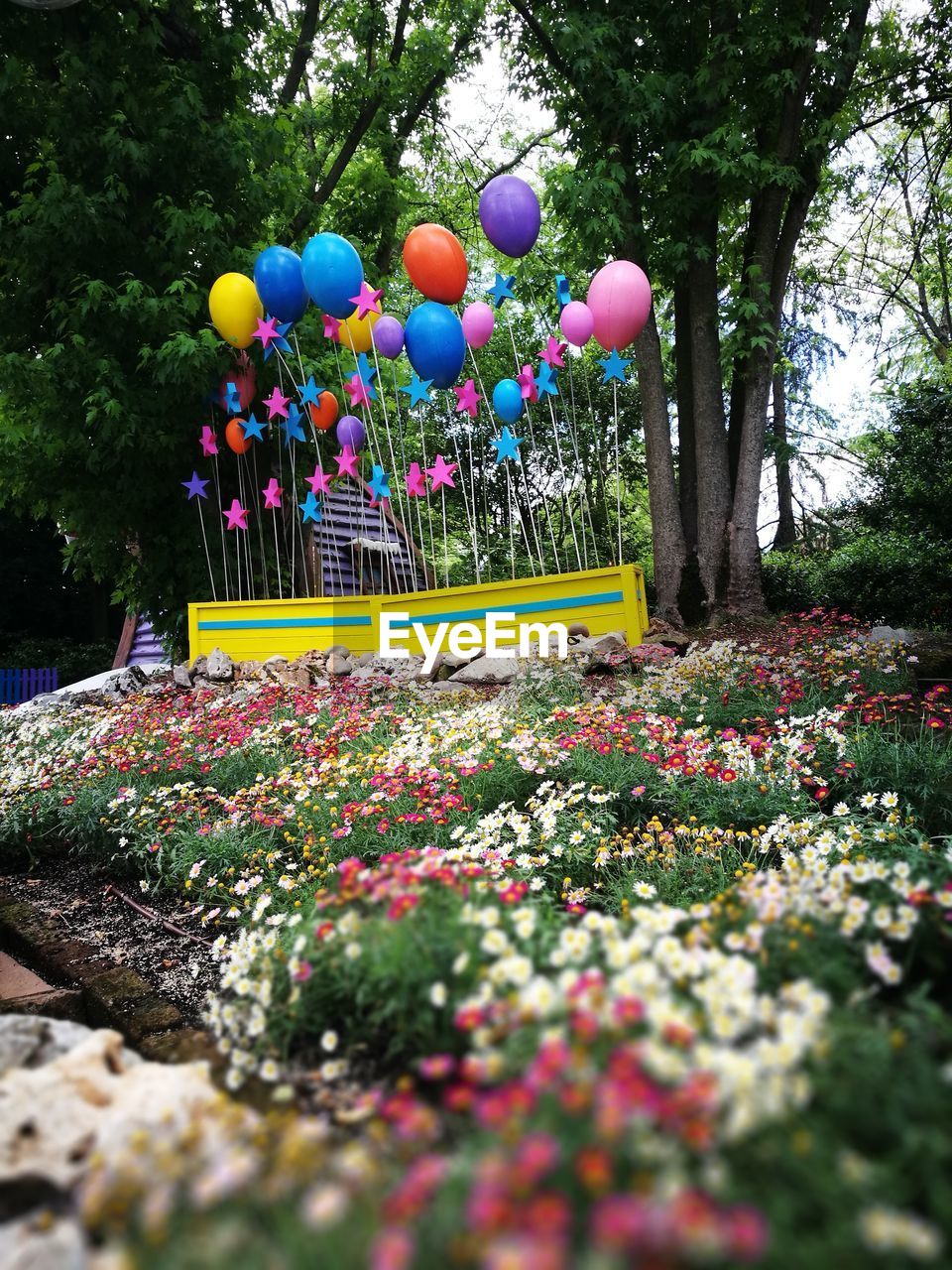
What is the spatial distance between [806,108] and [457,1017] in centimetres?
955

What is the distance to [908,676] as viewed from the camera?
4641mm

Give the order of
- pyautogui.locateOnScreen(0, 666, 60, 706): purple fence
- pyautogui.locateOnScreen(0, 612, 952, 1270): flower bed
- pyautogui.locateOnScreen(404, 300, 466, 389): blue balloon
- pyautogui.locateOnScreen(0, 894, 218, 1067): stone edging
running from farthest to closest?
pyautogui.locateOnScreen(0, 666, 60, 706): purple fence, pyautogui.locateOnScreen(404, 300, 466, 389): blue balloon, pyautogui.locateOnScreen(0, 894, 218, 1067): stone edging, pyautogui.locateOnScreen(0, 612, 952, 1270): flower bed

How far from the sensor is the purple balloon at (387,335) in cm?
778

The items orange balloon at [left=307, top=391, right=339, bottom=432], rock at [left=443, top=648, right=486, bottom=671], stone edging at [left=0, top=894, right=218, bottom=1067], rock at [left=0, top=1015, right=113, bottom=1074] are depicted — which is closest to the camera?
rock at [left=0, top=1015, right=113, bottom=1074]

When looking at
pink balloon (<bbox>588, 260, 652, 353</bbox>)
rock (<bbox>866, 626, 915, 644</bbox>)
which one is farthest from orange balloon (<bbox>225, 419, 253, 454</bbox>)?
rock (<bbox>866, 626, 915, 644</bbox>)

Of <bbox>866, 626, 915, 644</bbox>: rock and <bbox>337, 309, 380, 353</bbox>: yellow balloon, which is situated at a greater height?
<bbox>337, 309, 380, 353</bbox>: yellow balloon

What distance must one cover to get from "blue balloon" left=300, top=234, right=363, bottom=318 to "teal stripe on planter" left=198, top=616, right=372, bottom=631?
2894mm

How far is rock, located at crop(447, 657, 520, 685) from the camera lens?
21.0ft

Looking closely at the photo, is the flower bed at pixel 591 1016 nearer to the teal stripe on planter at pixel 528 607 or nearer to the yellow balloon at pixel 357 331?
the teal stripe on planter at pixel 528 607

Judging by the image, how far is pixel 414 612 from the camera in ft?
25.1

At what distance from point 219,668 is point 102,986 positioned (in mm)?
5505

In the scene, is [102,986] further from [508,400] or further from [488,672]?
[508,400]

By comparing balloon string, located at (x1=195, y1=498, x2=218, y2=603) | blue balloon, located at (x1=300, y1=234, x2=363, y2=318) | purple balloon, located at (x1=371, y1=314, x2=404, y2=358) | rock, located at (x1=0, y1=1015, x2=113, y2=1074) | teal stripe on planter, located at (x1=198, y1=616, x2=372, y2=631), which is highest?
blue balloon, located at (x1=300, y1=234, x2=363, y2=318)

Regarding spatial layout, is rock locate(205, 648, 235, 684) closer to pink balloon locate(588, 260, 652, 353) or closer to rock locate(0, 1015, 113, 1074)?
pink balloon locate(588, 260, 652, 353)
